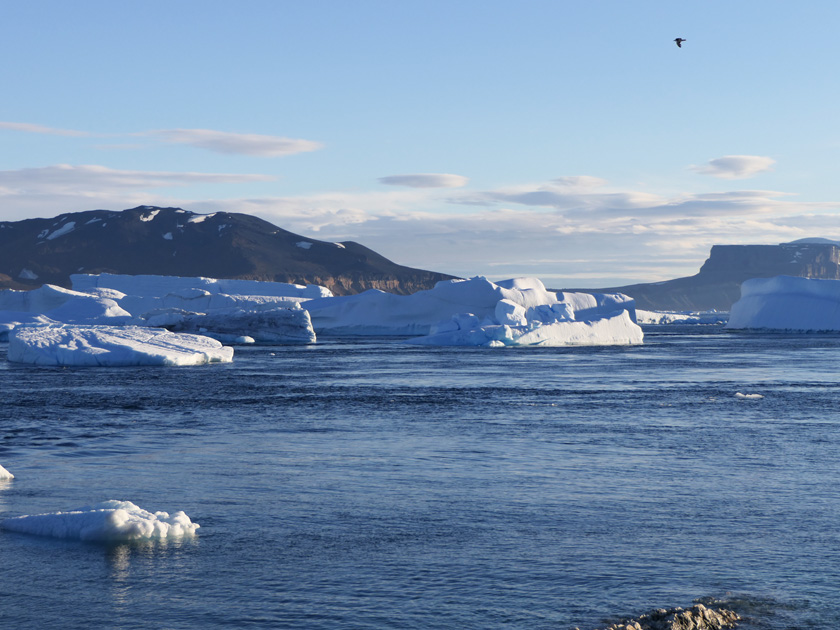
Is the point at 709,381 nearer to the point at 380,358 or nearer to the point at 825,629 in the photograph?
the point at 380,358

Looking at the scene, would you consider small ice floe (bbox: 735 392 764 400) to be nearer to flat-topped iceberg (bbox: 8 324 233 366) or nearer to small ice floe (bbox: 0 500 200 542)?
small ice floe (bbox: 0 500 200 542)

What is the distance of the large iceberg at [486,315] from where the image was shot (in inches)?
1834

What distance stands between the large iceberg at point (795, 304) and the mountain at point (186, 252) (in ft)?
229

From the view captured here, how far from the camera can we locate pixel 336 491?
956 cm

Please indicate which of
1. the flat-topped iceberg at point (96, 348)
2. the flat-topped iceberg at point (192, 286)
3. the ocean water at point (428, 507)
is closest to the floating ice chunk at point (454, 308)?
the flat-topped iceberg at point (192, 286)

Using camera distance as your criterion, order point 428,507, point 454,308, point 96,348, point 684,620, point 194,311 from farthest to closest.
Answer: point 194,311, point 454,308, point 96,348, point 428,507, point 684,620

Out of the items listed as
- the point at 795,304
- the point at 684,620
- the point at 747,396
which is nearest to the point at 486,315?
the point at 795,304

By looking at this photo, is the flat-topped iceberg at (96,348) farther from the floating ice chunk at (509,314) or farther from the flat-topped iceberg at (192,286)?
the flat-topped iceberg at (192,286)

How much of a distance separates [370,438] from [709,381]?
13898 millimetres

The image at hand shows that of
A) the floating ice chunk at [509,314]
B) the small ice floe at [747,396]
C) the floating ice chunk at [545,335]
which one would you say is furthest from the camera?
the floating ice chunk at [509,314]

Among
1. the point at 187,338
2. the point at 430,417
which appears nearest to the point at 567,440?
the point at 430,417

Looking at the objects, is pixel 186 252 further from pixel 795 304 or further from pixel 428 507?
pixel 428 507

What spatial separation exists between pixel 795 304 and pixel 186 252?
4077 inches

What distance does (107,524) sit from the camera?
24.5 ft
